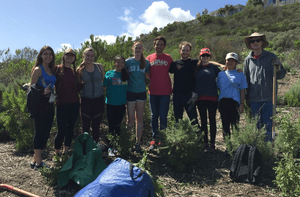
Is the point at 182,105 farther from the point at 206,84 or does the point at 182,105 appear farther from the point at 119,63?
the point at 119,63

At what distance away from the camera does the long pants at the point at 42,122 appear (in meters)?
3.40

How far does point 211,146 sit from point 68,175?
2540mm

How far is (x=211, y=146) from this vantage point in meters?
4.20

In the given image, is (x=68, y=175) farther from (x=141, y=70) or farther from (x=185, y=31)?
(x=185, y=31)

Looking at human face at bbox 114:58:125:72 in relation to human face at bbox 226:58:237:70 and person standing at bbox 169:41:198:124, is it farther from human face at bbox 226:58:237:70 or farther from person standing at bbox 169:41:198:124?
human face at bbox 226:58:237:70

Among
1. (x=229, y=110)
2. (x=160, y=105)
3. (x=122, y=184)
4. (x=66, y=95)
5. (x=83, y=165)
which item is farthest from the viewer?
(x=160, y=105)

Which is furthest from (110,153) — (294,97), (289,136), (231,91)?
(294,97)

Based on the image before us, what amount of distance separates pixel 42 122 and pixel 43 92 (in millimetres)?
473

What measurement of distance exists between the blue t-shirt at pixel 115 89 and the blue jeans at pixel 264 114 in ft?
7.62

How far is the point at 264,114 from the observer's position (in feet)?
12.7

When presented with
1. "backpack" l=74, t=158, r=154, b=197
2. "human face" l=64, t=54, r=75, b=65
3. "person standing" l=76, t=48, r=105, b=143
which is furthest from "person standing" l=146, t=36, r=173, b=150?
"backpack" l=74, t=158, r=154, b=197

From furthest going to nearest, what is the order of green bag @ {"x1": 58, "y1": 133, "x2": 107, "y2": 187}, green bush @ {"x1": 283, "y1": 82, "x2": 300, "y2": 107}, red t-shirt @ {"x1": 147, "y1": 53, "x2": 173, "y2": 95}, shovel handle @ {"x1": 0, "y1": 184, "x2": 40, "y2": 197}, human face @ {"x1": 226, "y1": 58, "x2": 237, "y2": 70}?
green bush @ {"x1": 283, "y1": 82, "x2": 300, "y2": 107} < red t-shirt @ {"x1": 147, "y1": 53, "x2": 173, "y2": 95} < human face @ {"x1": 226, "y1": 58, "x2": 237, "y2": 70} < green bag @ {"x1": 58, "y1": 133, "x2": 107, "y2": 187} < shovel handle @ {"x1": 0, "y1": 184, "x2": 40, "y2": 197}

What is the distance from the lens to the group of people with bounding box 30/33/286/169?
3604 mm

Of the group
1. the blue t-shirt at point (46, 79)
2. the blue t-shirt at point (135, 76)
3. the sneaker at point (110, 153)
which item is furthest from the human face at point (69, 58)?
the sneaker at point (110, 153)
